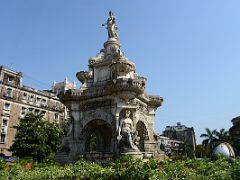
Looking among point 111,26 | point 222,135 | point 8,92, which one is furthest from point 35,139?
point 222,135

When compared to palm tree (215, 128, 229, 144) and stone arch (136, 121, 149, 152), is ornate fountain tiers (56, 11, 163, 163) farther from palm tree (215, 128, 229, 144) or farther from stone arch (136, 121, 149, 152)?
palm tree (215, 128, 229, 144)

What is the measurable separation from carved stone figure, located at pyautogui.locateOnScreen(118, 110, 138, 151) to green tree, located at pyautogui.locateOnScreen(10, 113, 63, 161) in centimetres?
2135

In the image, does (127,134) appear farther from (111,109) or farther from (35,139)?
(35,139)

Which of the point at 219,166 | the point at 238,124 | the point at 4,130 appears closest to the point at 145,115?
the point at 219,166

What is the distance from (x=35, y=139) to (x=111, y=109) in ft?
70.0

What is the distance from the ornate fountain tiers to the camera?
17.6 metres

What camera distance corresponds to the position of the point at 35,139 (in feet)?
120

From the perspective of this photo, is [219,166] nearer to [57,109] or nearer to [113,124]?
[113,124]

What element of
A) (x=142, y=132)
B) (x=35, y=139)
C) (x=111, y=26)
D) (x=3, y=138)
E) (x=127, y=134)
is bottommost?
(x=127, y=134)

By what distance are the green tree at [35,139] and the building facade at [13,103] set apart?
46.6 ft

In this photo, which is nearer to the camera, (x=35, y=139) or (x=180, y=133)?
(x=35, y=139)

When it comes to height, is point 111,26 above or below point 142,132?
above

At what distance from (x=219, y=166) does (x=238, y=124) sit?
80740mm

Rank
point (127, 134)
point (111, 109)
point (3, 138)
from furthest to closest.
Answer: point (3, 138) → point (111, 109) → point (127, 134)
